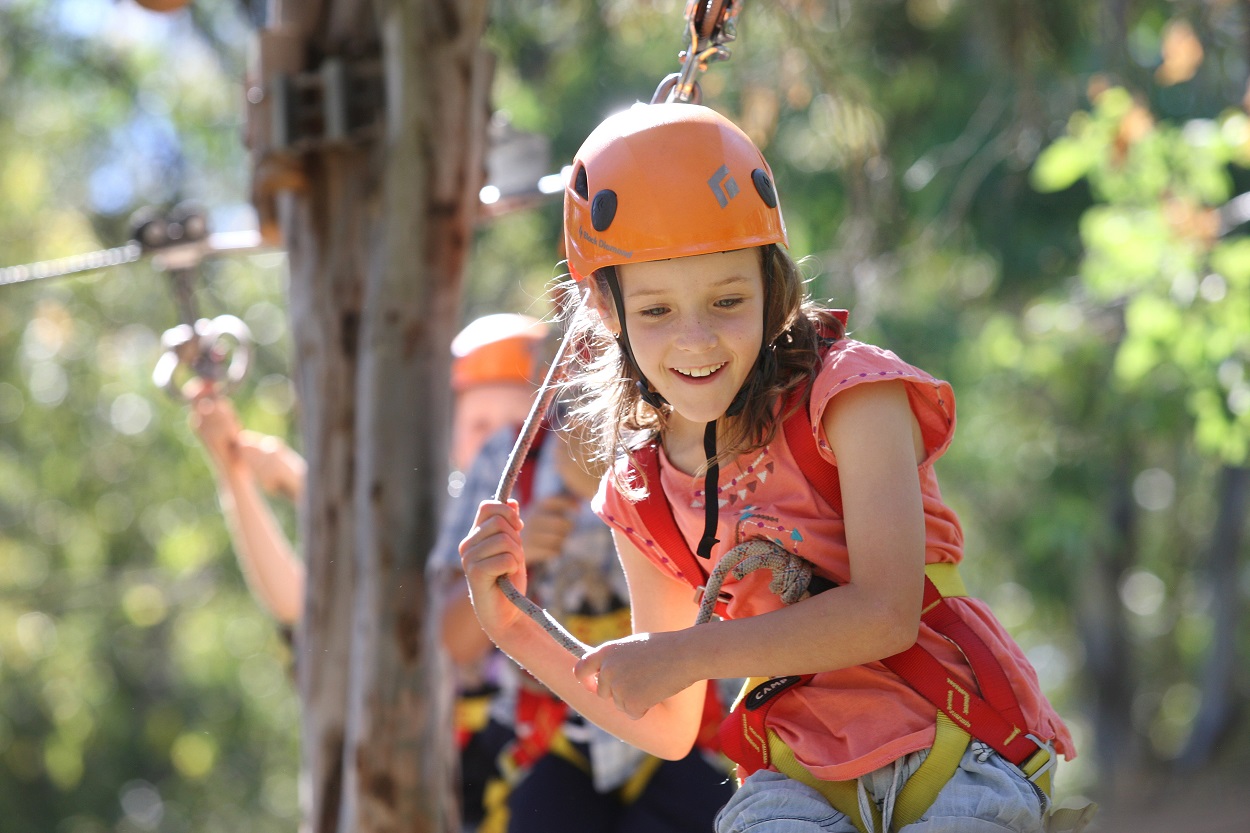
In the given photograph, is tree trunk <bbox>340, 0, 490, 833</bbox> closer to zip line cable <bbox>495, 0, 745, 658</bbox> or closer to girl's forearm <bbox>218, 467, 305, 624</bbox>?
girl's forearm <bbox>218, 467, 305, 624</bbox>

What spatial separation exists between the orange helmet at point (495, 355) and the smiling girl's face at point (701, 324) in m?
2.07

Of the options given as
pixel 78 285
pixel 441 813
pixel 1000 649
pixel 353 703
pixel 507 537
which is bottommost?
pixel 441 813

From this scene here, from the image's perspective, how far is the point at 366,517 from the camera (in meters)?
4.00

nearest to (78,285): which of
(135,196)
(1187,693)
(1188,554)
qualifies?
(135,196)

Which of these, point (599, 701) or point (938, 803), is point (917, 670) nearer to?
point (938, 803)

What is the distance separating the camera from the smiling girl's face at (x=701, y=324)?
7.11 ft

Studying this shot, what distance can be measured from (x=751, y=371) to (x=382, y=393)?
2.02 metres

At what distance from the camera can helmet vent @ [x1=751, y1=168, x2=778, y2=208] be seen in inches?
86.6

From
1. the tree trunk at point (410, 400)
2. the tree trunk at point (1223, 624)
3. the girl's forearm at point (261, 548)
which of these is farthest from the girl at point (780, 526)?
the tree trunk at point (1223, 624)

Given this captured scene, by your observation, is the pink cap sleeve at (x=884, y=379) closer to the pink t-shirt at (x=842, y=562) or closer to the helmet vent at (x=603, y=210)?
the pink t-shirt at (x=842, y=562)

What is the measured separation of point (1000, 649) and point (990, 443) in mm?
8916

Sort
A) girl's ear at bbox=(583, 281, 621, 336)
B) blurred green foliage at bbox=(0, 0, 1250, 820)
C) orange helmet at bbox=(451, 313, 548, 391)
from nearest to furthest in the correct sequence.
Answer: girl's ear at bbox=(583, 281, 621, 336) < orange helmet at bbox=(451, 313, 548, 391) < blurred green foliage at bbox=(0, 0, 1250, 820)

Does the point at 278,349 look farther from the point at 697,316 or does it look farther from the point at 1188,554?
the point at 1188,554

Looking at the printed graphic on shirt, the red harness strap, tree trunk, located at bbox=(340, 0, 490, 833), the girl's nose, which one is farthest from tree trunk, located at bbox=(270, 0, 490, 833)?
the girl's nose
